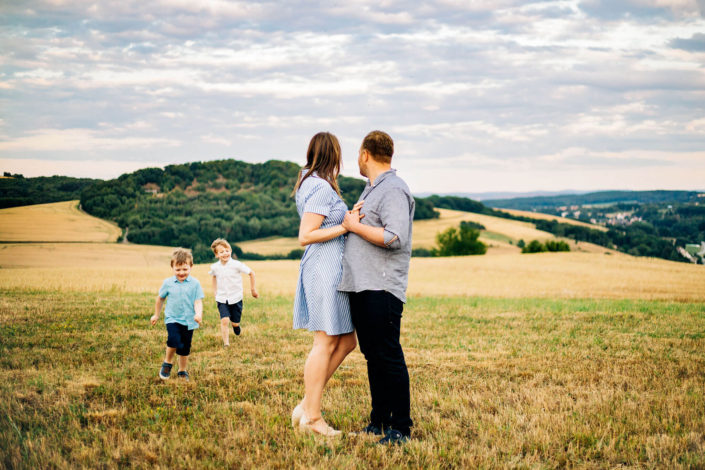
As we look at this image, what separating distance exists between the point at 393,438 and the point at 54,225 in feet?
150

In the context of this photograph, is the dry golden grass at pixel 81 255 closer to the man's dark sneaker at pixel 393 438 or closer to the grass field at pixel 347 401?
the grass field at pixel 347 401

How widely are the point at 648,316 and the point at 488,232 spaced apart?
73.9 m

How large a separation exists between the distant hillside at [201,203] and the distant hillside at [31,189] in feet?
45.3

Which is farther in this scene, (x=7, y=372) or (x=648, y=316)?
(x=648, y=316)

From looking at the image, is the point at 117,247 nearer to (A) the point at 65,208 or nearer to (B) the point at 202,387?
(A) the point at 65,208

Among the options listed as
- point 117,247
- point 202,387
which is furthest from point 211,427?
point 117,247

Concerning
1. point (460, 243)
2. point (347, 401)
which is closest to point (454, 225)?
point (460, 243)

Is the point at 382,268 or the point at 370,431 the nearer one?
the point at 382,268

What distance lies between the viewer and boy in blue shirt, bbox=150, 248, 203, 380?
260 inches

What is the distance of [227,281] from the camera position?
941 centimetres

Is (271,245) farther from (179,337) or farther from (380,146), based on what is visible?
(380,146)

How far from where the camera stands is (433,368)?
737 centimetres

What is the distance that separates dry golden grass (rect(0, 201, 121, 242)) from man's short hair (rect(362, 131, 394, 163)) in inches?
918

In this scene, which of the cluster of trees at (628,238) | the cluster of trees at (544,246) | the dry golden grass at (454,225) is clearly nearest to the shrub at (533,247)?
the cluster of trees at (544,246)
